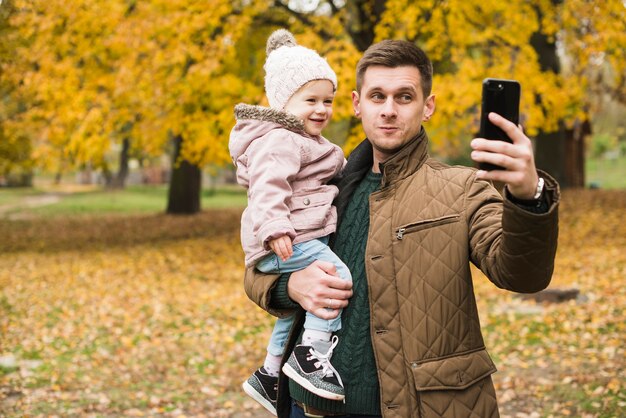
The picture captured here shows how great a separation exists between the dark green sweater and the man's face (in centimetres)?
22

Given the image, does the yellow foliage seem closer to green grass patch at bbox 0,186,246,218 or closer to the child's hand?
the child's hand

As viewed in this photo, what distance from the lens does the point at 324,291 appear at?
2619mm

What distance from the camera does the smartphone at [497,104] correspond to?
1.95m

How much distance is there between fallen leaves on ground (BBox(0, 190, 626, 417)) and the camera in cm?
674

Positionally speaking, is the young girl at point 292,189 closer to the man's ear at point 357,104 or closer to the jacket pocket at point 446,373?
the man's ear at point 357,104

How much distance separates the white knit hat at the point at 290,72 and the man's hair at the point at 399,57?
0.38m

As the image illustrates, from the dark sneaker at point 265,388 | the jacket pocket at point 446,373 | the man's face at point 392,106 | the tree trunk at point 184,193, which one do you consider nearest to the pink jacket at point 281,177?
the man's face at point 392,106

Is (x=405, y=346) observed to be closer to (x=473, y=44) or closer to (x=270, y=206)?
(x=270, y=206)

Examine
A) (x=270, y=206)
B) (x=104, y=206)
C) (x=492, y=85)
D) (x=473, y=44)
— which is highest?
(x=473, y=44)

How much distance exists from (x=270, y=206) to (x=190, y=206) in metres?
22.0

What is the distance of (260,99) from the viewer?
1155cm

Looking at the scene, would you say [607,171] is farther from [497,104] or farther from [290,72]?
[497,104]

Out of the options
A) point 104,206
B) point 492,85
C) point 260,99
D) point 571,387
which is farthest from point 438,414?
point 104,206

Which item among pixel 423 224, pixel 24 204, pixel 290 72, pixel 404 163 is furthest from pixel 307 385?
pixel 24 204
